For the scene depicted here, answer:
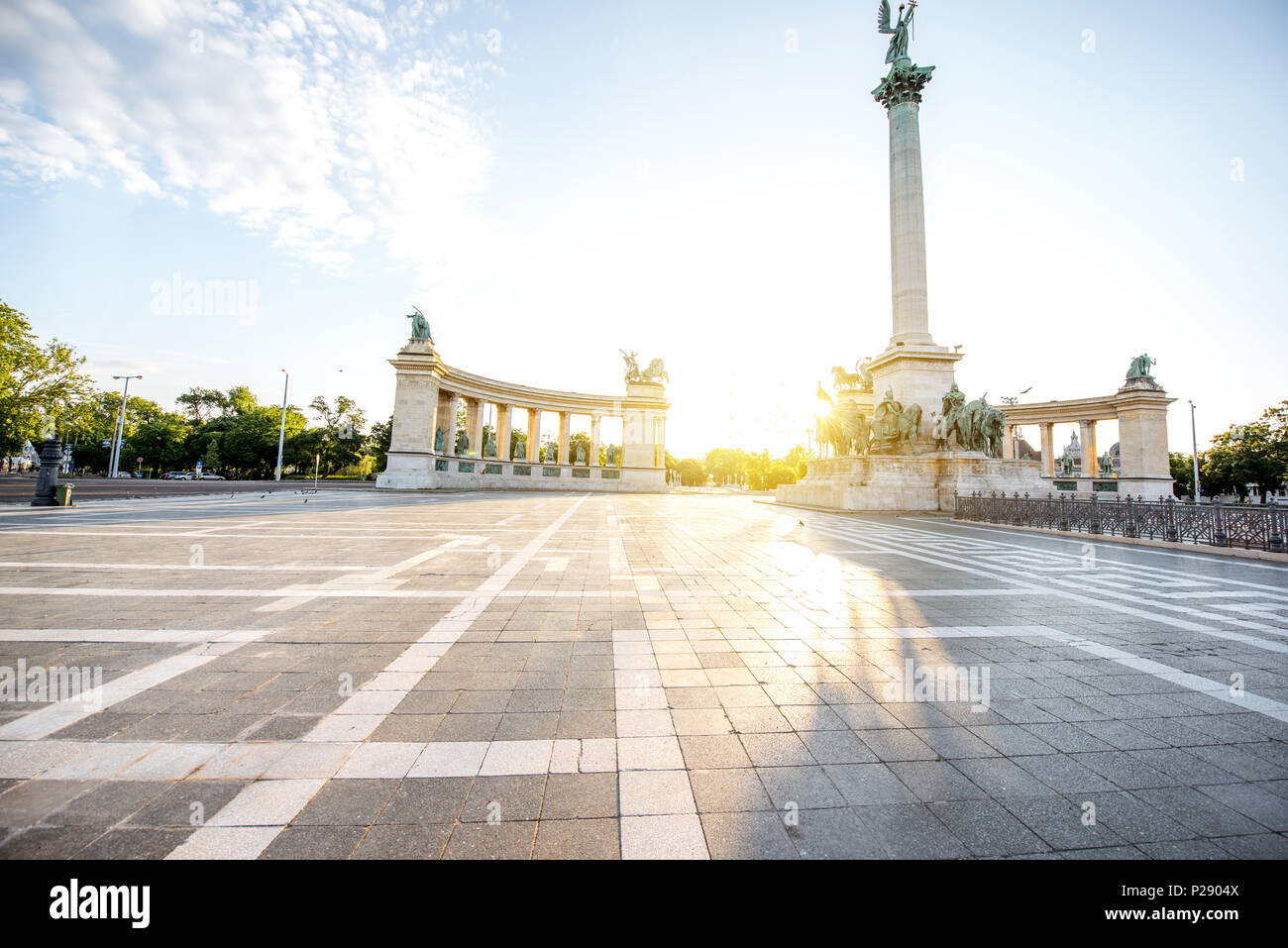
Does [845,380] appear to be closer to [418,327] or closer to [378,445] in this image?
[418,327]

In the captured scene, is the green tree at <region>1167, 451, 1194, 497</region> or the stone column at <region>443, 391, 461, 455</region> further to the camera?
the green tree at <region>1167, 451, 1194, 497</region>

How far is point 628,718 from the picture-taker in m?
3.74

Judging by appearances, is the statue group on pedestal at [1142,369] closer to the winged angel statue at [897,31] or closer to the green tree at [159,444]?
the winged angel statue at [897,31]

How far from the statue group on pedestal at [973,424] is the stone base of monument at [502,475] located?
35004 millimetres

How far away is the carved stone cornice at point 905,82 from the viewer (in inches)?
1244

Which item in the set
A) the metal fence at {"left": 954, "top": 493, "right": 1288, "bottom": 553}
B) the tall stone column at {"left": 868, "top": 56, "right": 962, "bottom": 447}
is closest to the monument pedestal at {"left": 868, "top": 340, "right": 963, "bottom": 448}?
the tall stone column at {"left": 868, "top": 56, "right": 962, "bottom": 447}

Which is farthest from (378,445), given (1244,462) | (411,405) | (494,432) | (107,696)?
(1244,462)

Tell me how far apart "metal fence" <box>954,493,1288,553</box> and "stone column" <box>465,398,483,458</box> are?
43.9 meters

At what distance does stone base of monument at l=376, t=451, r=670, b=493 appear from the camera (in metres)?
42.3

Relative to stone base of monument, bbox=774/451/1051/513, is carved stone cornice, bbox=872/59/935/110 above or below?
above

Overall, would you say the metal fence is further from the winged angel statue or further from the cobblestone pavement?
the winged angel statue
